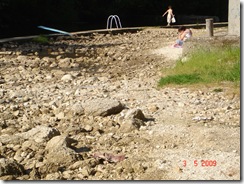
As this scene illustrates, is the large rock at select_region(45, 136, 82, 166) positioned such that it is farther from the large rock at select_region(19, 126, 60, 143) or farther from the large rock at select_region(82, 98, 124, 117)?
the large rock at select_region(82, 98, 124, 117)

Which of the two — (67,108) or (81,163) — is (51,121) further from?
(81,163)

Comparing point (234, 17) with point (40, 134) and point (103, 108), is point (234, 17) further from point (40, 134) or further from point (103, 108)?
point (40, 134)

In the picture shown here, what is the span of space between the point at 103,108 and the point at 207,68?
207 cm

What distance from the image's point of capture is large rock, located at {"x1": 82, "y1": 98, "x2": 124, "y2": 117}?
684 cm

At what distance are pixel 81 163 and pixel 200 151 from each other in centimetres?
115

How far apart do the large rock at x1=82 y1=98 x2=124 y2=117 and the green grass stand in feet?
4.80

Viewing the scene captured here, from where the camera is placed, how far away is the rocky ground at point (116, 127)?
4.87 meters

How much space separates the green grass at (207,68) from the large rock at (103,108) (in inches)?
57.5

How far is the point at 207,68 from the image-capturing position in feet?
26.6

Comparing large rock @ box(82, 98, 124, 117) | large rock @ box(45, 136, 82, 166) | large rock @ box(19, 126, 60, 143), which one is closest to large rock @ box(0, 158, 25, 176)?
large rock @ box(45, 136, 82, 166)

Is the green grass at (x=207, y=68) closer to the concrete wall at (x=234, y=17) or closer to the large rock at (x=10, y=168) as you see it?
the concrete wall at (x=234, y=17)

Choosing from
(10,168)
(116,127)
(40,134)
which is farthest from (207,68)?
(10,168)

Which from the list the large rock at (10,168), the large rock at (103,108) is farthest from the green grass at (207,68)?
the large rock at (10,168)

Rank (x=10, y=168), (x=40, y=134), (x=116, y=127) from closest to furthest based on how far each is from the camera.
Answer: (x=10, y=168) < (x=40, y=134) < (x=116, y=127)
